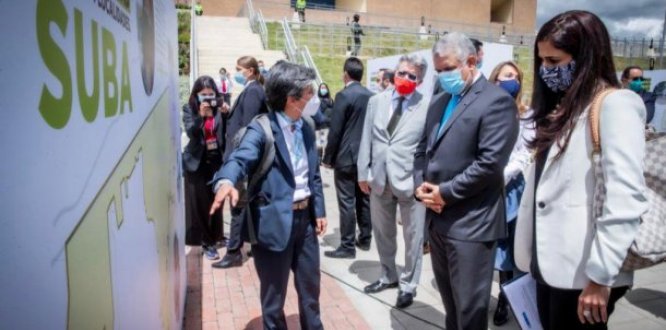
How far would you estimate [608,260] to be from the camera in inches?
60.3

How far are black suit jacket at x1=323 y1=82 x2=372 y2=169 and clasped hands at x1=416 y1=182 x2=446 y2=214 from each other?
2308mm

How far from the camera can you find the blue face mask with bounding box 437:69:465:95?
249 cm

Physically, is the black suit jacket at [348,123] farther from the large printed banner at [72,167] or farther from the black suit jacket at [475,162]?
the large printed banner at [72,167]

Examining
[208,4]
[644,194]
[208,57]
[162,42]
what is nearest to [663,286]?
[644,194]

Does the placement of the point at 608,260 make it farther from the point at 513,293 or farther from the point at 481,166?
the point at 481,166

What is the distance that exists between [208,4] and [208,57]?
1327 cm

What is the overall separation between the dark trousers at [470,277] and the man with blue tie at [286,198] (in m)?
0.78

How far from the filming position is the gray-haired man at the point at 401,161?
140 inches

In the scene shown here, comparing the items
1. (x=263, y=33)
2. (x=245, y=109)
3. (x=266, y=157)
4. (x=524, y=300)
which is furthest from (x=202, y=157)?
(x=263, y=33)

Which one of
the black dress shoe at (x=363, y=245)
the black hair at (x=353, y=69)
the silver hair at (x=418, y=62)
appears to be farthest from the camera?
the black dress shoe at (x=363, y=245)

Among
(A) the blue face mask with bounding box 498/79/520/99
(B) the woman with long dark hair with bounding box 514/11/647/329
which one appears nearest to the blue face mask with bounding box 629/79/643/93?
(A) the blue face mask with bounding box 498/79/520/99

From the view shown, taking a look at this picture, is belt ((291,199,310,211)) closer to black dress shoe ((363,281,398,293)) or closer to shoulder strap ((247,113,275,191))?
shoulder strap ((247,113,275,191))

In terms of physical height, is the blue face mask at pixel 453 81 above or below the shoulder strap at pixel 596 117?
above

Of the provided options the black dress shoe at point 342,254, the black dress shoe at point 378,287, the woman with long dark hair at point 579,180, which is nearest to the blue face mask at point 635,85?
the black dress shoe at point 342,254
